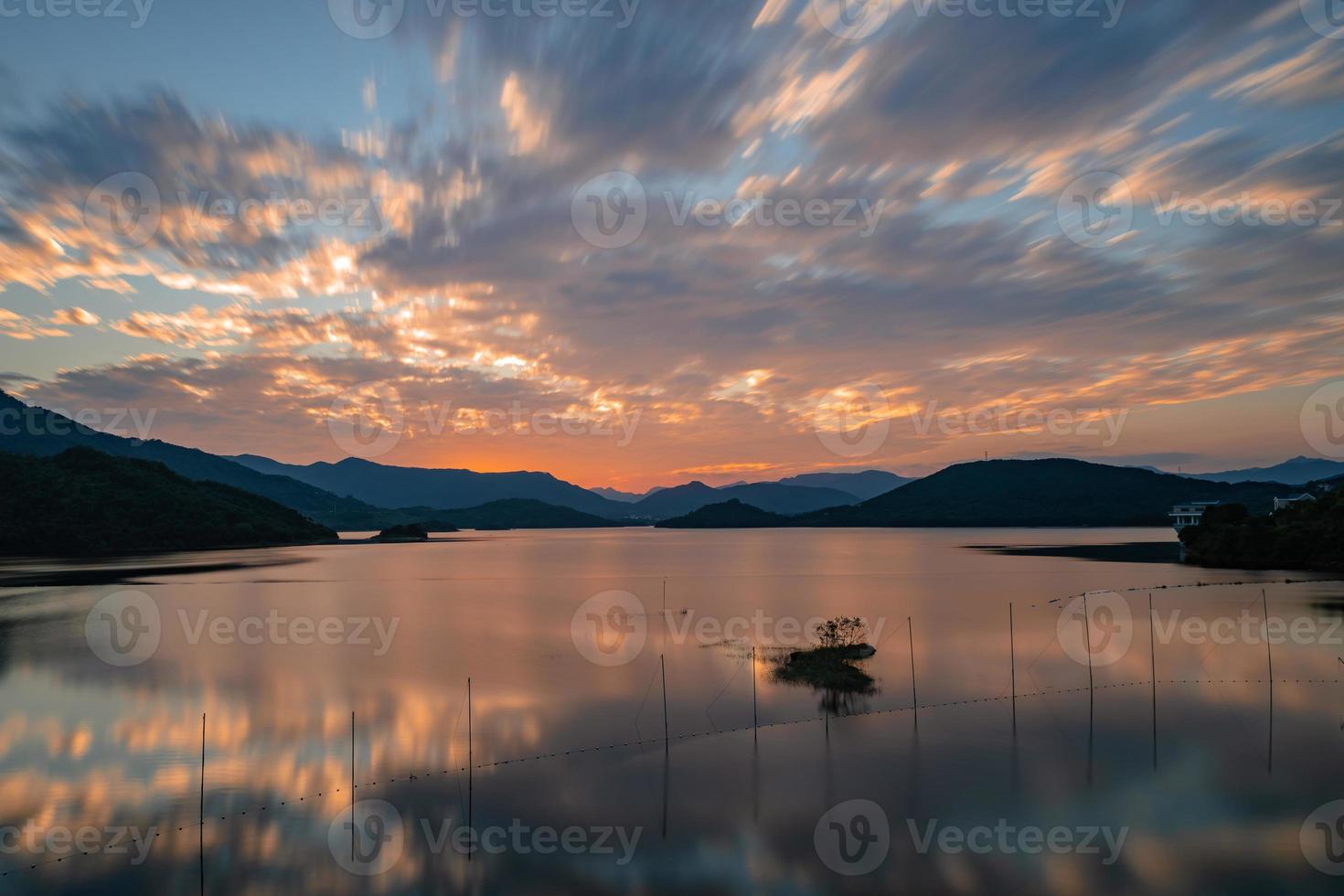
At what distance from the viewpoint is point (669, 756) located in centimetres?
2442

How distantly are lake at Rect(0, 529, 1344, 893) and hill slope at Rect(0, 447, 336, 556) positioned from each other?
99356 mm

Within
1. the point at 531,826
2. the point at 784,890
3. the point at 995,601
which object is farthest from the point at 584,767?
the point at 995,601

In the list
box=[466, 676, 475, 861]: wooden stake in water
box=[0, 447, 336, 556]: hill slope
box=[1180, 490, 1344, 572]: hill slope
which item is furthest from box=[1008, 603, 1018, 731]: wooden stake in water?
box=[0, 447, 336, 556]: hill slope

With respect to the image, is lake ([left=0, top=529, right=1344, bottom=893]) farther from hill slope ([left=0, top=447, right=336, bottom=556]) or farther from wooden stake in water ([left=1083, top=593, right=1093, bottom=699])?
hill slope ([left=0, top=447, right=336, bottom=556])

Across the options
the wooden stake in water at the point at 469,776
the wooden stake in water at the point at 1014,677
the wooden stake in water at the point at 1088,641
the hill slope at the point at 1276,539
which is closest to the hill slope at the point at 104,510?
the wooden stake in water at the point at 469,776

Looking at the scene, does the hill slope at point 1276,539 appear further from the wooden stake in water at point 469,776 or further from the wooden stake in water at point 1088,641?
the wooden stake in water at point 469,776

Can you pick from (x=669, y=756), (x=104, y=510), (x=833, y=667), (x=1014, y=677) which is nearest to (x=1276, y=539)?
(x=1014, y=677)

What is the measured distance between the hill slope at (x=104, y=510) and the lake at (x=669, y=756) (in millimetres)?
99356

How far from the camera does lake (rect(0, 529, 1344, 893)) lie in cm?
1670

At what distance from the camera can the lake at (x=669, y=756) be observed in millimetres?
16703

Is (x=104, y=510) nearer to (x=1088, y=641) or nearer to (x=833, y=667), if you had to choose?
(x=833, y=667)

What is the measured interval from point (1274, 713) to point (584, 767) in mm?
27631

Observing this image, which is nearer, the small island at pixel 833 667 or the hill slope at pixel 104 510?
the small island at pixel 833 667

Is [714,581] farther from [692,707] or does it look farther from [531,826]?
[531,826]
